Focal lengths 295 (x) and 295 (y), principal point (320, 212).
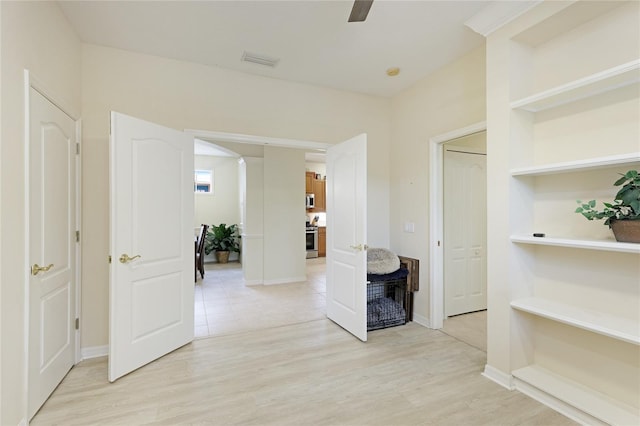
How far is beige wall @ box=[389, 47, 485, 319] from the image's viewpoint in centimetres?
301

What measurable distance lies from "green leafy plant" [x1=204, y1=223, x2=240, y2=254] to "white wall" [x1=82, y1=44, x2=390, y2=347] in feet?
15.7

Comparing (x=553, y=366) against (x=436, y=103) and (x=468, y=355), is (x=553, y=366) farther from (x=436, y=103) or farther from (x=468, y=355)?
(x=436, y=103)

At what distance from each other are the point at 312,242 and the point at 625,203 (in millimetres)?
7309

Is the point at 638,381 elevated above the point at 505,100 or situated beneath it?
situated beneath

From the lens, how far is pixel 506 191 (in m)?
2.30

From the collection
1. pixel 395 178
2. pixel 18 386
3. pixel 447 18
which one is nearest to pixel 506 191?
pixel 447 18

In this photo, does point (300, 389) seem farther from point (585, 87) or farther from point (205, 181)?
point (205, 181)

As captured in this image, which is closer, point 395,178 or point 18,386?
point 18,386

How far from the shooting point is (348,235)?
3.37m

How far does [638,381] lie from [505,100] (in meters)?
2.06

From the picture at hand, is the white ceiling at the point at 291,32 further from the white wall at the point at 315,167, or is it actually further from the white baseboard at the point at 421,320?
the white wall at the point at 315,167

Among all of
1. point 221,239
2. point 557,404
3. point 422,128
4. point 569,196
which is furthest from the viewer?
A: point 221,239

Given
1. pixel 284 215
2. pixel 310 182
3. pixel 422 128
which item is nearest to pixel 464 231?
pixel 422 128

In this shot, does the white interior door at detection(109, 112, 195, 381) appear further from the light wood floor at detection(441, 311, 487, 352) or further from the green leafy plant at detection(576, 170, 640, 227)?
the green leafy plant at detection(576, 170, 640, 227)
